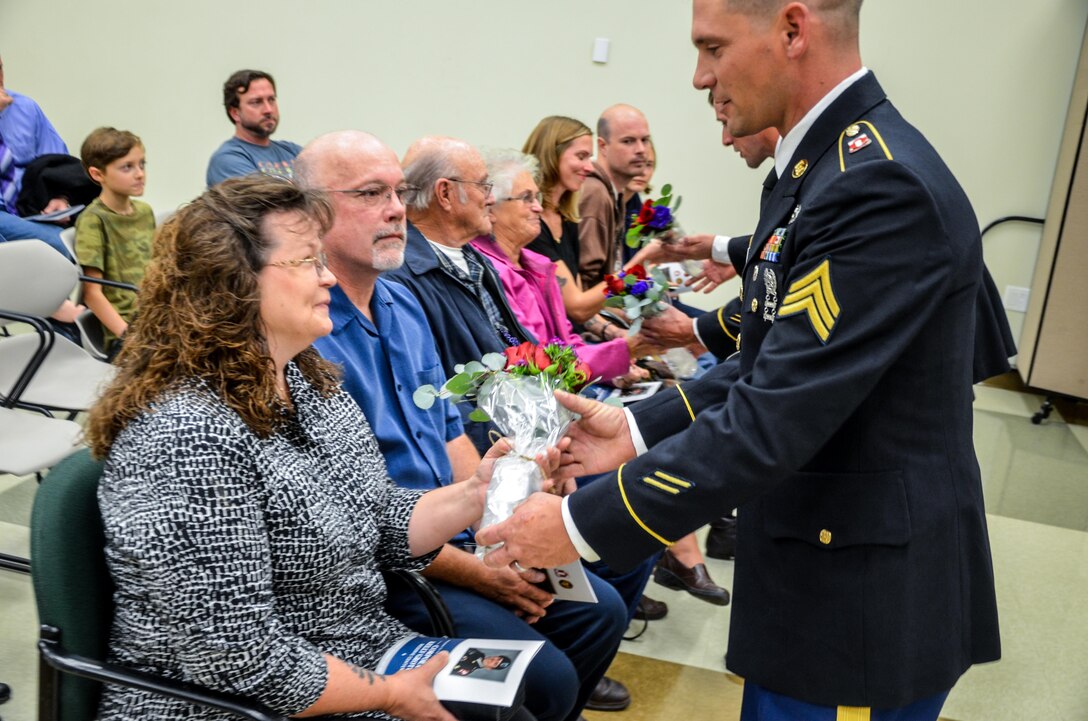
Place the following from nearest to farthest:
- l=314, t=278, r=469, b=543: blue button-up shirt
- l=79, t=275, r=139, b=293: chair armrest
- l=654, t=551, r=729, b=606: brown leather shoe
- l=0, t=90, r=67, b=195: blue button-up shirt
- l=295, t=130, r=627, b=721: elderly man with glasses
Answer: l=295, t=130, r=627, b=721: elderly man with glasses < l=314, t=278, r=469, b=543: blue button-up shirt < l=654, t=551, r=729, b=606: brown leather shoe < l=79, t=275, r=139, b=293: chair armrest < l=0, t=90, r=67, b=195: blue button-up shirt

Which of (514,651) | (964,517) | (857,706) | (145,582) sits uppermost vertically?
(964,517)

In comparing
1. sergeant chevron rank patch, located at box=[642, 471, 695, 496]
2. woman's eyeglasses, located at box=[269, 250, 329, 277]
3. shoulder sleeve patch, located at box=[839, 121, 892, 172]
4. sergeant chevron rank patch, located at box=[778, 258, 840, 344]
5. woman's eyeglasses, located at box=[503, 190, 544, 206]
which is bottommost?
sergeant chevron rank patch, located at box=[642, 471, 695, 496]

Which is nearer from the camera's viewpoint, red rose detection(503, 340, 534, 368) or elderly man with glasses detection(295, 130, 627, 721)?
red rose detection(503, 340, 534, 368)

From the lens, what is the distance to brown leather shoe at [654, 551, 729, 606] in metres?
3.27

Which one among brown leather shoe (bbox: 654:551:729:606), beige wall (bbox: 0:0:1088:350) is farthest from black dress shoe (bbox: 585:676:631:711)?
beige wall (bbox: 0:0:1088:350)

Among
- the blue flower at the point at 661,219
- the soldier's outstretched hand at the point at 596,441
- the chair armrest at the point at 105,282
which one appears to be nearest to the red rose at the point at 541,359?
the soldier's outstretched hand at the point at 596,441

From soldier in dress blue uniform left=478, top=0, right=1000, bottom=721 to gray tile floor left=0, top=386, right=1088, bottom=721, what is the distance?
1.31 meters

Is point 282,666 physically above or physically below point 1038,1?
below

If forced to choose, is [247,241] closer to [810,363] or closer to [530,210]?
[810,363]

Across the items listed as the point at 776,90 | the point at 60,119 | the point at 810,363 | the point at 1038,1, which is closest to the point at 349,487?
the point at 810,363

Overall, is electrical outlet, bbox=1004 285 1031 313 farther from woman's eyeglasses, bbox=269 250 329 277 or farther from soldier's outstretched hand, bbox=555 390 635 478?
woman's eyeglasses, bbox=269 250 329 277

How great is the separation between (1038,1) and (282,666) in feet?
20.7

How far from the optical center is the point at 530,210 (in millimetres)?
3326

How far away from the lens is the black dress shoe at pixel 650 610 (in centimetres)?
316
